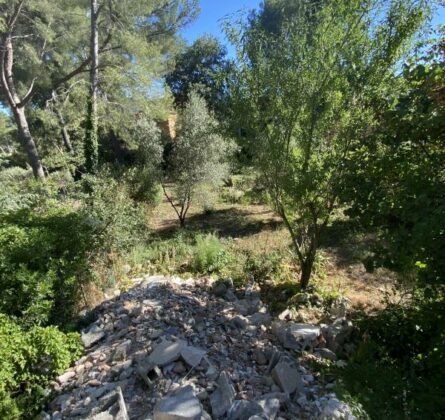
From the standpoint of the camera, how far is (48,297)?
3818mm

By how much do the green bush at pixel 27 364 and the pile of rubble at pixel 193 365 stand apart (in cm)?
15

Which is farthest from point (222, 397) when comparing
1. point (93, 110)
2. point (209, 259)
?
point (93, 110)

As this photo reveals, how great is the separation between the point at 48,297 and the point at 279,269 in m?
3.45

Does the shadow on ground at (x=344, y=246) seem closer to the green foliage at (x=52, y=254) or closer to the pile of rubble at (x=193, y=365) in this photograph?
the pile of rubble at (x=193, y=365)

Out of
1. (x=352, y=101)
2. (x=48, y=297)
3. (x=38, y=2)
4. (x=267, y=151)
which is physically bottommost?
(x=48, y=297)

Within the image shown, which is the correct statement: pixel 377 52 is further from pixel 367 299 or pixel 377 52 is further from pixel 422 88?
pixel 367 299

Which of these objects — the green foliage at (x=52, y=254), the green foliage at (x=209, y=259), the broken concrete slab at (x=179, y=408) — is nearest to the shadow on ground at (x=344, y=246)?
the green foliage at (x=209, y=259)

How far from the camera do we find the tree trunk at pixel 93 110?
1156 cm

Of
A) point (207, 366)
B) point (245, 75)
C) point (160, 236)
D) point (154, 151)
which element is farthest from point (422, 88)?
point (154, 151)

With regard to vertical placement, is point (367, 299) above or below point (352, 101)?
below

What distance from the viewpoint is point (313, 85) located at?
13.8 ft

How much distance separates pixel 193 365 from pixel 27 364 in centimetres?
147

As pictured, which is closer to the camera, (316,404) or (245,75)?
(316,404)

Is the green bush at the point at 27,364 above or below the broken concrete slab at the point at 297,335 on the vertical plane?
above
